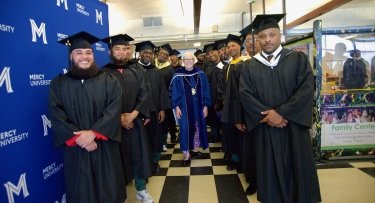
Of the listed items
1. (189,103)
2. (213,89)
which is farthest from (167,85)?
(189,103)

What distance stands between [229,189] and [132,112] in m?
1.46

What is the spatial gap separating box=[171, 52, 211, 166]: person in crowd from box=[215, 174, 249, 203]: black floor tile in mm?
777

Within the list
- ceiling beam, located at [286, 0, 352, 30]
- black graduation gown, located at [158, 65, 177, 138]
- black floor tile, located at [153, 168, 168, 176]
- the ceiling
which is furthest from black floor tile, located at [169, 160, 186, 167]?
ceiling beam, located at [286, 0, 352, 30]

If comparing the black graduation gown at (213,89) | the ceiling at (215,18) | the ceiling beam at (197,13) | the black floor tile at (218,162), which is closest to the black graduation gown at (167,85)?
the black graduation gown at (213,89)

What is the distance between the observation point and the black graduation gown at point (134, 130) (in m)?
2.66

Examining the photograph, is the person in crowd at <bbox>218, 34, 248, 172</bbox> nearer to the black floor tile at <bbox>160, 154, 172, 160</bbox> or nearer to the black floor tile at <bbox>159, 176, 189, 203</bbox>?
the black floor tile at <bbox>159, 176, 189, 203</bbox>

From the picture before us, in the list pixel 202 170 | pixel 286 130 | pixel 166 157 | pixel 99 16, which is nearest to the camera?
pixel 286 130

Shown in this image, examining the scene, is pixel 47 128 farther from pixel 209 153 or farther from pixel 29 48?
pixel 209 153

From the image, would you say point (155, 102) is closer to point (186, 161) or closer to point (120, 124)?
point (186, 161)

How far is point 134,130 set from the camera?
8.86ft

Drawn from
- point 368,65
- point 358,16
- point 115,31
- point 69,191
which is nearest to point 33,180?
point 69,191

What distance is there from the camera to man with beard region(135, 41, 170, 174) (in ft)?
12.0

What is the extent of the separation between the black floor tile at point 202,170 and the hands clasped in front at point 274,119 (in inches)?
64.7

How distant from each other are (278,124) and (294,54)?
0.63m
